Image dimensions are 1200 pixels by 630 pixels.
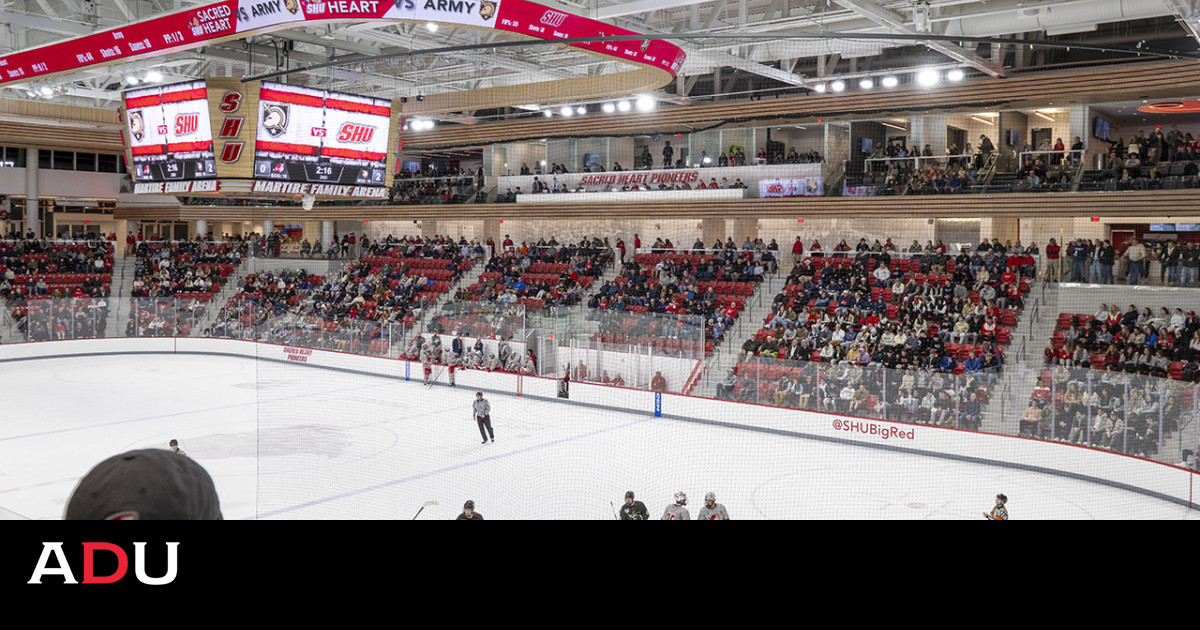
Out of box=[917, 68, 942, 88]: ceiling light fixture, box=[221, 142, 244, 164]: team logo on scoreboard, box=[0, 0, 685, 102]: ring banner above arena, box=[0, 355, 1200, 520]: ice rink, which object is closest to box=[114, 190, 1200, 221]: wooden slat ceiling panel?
box=[917, 68, 942, 88]: ceiling light fixture

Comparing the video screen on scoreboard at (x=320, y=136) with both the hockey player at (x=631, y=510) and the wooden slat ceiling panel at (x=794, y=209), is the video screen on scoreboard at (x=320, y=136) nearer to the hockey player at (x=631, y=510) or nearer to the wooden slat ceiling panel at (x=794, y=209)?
the hockey player at (x=631, y=510)

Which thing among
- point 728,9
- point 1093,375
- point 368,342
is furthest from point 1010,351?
point 368,342

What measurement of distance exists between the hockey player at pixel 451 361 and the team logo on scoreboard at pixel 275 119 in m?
10.9

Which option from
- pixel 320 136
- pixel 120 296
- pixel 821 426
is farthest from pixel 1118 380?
pixel 120 296

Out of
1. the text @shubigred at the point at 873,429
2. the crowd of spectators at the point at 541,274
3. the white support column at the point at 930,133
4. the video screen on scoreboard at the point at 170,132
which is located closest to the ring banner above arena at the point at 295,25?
the video screen on scoreboard at the point at 170,132

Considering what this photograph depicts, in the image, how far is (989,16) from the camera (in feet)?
53.8

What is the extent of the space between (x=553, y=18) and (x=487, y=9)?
91cm

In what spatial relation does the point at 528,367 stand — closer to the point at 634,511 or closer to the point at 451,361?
the point at 451,361

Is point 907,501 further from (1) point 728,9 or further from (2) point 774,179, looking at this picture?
(2) point 774,179

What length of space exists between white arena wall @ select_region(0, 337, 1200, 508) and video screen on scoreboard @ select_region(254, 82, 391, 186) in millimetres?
8206
